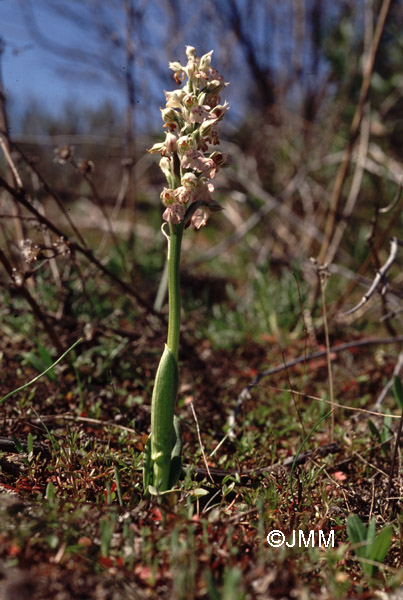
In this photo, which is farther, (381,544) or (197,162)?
(197,162)

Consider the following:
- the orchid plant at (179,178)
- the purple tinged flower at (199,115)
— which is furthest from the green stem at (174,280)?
the purple tinged flower at (199,115)

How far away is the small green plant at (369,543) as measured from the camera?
41.9 inches

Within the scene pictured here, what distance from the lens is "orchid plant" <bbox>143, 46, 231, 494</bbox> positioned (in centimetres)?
120

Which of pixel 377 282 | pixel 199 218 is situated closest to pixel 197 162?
pixel 199 218

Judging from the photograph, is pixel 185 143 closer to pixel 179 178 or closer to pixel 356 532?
pixel 179 178

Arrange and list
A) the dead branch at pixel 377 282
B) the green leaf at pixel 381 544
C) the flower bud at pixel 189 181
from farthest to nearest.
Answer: the dead branch at pixel 377 282 → the flower bud at pixel 189 181 → the green leaf at pixel 381 544

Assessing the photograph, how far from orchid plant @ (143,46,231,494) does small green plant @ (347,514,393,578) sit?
49 cm

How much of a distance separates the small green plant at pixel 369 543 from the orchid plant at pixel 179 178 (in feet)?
1.60

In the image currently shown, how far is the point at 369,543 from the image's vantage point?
1.09 meters

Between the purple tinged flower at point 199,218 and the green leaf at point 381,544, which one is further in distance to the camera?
the purple tinged flower at point 199,218

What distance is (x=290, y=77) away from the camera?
5.38 m

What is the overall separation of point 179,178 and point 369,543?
1026mm

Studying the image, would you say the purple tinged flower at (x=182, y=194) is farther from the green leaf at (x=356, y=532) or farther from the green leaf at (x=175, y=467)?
the green leaf at (x=356, y=532)

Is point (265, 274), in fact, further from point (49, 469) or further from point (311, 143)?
point (311, 143)
